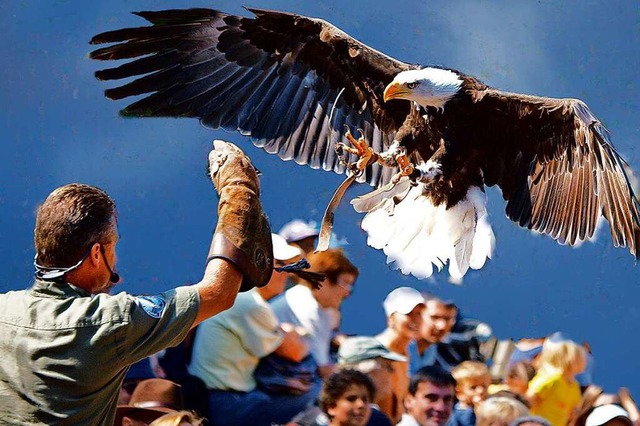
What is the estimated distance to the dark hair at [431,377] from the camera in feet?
11.0

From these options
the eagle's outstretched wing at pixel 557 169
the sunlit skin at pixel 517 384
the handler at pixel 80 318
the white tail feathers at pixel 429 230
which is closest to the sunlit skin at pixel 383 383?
the sunlit skin at pixel 517 384

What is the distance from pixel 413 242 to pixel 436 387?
138cm

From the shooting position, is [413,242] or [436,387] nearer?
[436,387]

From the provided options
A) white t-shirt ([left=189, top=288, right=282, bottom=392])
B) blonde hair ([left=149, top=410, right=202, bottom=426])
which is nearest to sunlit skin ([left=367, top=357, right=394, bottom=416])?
white t-shirt ([left=189, top=288, right=282, bottom=392])

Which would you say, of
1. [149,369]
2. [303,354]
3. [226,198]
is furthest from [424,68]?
[226,198]

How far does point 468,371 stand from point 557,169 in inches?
47.9

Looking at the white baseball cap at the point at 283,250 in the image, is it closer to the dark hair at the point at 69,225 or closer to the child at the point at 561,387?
the child at the point at 561,387

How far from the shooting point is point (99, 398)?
68.2 inches

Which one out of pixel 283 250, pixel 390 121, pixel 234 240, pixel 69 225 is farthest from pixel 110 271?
pixel 390 121

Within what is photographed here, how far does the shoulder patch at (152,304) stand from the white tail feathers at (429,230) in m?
2.78

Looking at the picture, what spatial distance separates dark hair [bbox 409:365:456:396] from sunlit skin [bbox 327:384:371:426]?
24 cm

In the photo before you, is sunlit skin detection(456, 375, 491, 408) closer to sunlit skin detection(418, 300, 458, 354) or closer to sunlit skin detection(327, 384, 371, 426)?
sunlit skin detection(418, 300, 458, 354)

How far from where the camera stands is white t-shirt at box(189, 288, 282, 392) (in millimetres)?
3258

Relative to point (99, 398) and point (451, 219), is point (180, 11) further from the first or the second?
point (99, 398)
